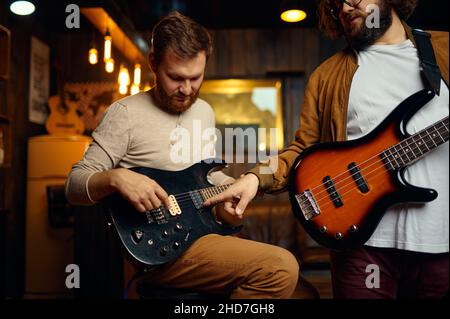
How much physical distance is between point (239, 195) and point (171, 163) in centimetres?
30

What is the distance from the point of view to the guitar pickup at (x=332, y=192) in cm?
115

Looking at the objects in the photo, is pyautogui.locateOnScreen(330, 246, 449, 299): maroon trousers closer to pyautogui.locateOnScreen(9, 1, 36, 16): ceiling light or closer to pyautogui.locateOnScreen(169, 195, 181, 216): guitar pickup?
pyautogui.locateOnScreen(169, 195, 181, 216): guitar pickup

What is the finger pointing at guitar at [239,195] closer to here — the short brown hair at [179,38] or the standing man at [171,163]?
the standing man at [171,163]

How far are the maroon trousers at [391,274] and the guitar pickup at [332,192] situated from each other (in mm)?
134

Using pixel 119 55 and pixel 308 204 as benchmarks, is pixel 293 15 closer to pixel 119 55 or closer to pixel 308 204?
pixel 308 204

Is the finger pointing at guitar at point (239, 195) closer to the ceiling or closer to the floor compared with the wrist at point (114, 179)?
closer to the floor

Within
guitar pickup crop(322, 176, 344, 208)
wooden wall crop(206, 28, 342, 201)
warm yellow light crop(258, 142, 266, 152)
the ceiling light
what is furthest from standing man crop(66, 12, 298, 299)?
wooden wall crop(206, 28, 342, 201)

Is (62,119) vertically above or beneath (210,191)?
above

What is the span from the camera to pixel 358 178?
1141mm

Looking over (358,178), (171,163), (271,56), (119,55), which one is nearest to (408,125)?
(358,178)

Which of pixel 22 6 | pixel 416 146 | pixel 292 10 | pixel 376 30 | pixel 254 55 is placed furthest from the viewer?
pixel 254 55

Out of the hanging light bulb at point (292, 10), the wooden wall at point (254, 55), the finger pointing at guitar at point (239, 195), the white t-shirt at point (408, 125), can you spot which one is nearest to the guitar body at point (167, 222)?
the finger pointing at guitar at point (239, 195)

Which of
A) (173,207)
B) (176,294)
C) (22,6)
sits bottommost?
(176,294)

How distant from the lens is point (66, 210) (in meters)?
3.60
